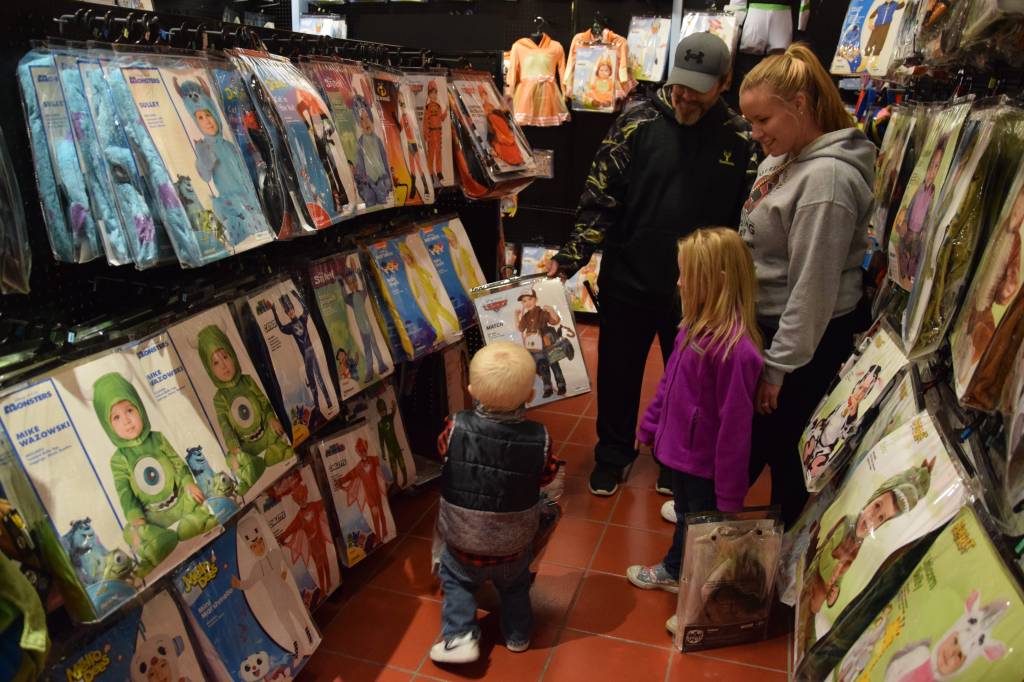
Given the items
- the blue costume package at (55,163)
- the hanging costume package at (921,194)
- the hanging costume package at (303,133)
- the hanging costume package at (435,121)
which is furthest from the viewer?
the hanging costume package at (435,121)

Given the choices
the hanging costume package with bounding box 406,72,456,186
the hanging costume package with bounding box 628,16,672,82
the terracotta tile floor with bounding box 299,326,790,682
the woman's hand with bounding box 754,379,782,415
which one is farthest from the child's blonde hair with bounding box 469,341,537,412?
the hanging costume package with bounding box 628,16,672,82

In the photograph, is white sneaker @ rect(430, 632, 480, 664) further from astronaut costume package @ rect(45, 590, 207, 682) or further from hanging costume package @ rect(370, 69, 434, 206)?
hanging costume package @ rect(370, 69, 434, 206)

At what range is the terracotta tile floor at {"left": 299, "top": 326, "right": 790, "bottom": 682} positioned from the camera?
2299mm

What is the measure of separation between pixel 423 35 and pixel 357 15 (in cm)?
61

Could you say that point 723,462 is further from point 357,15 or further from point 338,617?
point 357,15

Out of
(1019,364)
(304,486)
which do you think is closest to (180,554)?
(304,486)

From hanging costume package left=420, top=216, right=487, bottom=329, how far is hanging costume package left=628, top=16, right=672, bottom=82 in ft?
9.39

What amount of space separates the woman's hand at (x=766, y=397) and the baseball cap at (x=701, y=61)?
102cm

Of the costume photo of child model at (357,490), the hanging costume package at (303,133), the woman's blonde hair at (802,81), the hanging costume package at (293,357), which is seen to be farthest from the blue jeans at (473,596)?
the woman's blonde hair at (802,81)

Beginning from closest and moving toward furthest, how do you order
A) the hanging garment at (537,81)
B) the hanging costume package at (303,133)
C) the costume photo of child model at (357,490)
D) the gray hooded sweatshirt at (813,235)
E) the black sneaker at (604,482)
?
the hanging costume package at (303,133)
the gray hooded sweatshirt at (813,235)
the costume photo of child model at (357,490)
the black sneaker at (604,482)
the hanging garment at (537,81)

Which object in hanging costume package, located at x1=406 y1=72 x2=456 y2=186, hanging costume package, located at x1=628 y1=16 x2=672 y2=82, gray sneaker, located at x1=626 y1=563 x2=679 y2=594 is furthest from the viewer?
hanging costume package, located at x1=628 y1=16 x2=672 y2=82

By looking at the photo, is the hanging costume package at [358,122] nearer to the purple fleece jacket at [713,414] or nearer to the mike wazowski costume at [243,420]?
the mike wazowski costume at [243,420]

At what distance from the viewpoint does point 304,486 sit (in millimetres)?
2385

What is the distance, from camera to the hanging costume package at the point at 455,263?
2.89 metres
